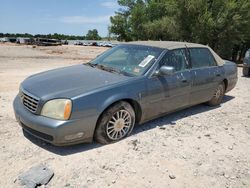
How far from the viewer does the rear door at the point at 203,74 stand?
17.5 ft

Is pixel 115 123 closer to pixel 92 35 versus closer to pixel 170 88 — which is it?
pixel 170 88

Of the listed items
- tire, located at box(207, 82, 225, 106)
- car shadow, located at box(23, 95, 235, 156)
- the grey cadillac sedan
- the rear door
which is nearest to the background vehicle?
car shadow, located at box(23, 95, 235, 156)

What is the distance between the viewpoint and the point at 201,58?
5.68m

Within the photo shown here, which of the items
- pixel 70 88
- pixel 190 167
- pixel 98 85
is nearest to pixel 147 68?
pixel 98 85

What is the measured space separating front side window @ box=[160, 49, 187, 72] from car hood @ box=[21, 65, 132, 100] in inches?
36.1

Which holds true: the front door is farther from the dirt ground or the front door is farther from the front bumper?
the front bumper

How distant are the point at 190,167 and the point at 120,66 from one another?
2074 mm

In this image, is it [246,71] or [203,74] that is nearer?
[203,74]

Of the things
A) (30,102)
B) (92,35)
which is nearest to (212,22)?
(30,102)

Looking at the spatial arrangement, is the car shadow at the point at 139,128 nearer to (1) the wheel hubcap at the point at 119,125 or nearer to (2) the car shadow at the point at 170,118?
(2) the car shadow at the point at 170,118

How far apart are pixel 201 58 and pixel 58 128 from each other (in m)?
3.62

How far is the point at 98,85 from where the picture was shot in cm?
382

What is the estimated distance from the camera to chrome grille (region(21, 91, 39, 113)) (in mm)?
3574

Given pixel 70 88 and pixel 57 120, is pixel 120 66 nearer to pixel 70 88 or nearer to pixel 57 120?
pixel 70 88
